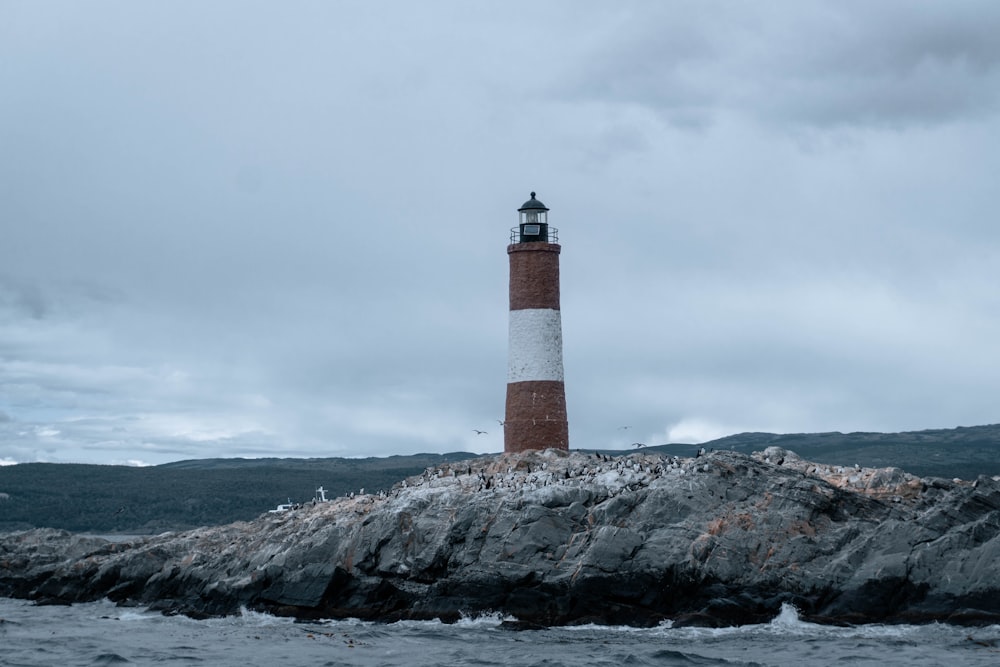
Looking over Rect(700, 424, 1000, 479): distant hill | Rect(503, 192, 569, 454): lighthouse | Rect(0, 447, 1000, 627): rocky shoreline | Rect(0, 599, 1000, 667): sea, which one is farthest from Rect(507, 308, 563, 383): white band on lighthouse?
Rect(700, 424, 1000, 479): distant hill

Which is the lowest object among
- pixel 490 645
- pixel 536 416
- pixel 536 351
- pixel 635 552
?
pixel 490 645

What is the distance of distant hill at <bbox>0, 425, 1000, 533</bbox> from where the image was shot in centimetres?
12731

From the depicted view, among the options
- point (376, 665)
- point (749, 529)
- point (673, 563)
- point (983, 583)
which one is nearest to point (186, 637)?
point (376, 665)

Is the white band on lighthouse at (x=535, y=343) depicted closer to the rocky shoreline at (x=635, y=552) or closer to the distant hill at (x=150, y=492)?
the rocky shoreline at (x=635, y=552)

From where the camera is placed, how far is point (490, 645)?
3222 centimetres

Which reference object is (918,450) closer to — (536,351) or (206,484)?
(206,484)

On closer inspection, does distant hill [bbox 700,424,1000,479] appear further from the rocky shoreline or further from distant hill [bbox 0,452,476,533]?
the rocky shoreline

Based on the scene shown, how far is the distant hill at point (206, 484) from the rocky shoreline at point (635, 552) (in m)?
76.0

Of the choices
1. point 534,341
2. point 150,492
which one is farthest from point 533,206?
point 150,492

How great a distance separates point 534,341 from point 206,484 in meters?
102

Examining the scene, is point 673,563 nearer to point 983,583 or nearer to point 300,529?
point 983,583

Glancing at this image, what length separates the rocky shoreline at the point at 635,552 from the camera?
1341 inches

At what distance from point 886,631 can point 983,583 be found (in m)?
3.06

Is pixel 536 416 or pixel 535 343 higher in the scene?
pixel 535 343
